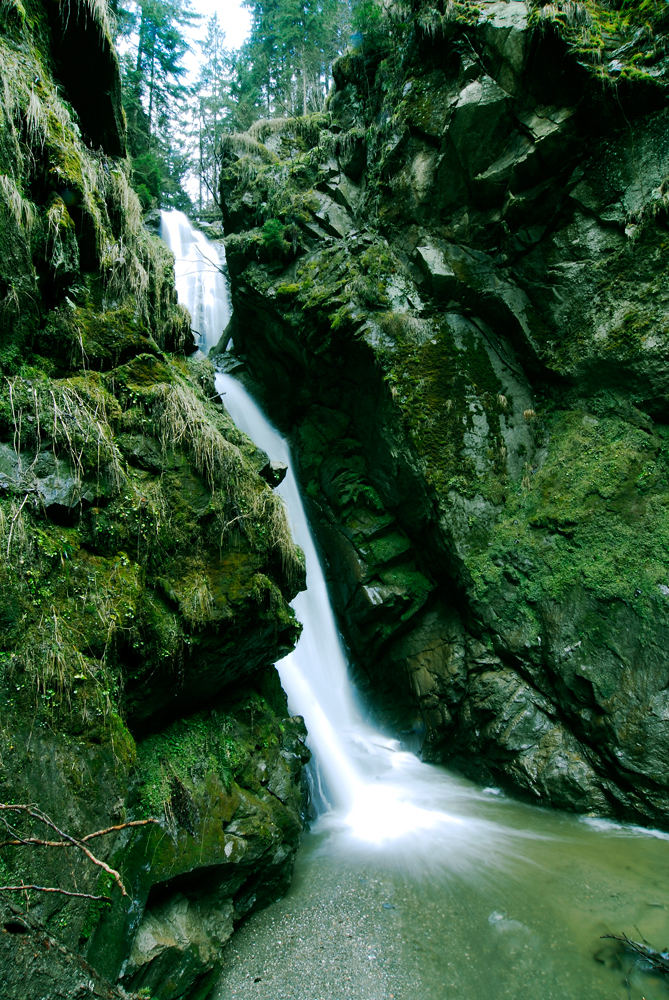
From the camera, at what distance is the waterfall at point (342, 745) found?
5.23 meters

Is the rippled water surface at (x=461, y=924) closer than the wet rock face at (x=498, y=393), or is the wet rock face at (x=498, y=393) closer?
the rippled water surface at (x=461, y=924)

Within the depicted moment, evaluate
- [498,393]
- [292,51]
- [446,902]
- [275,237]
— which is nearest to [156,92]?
[292,51]

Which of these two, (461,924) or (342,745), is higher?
(342,745)

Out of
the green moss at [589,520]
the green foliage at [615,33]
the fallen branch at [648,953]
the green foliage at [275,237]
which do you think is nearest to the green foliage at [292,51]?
the green foliage at [275,237]

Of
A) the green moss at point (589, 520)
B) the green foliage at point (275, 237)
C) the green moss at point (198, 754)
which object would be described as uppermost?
the green foliage at point (275, 237)

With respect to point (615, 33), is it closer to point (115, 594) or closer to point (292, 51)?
point (115, 594)

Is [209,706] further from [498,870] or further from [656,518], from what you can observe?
[656,518]

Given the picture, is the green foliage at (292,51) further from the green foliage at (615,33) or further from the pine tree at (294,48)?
the green foliage at (615,33)

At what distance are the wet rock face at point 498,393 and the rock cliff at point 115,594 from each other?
108 inches

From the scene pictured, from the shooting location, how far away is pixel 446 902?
3787 millimetres

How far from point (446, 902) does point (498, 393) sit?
6.33 m

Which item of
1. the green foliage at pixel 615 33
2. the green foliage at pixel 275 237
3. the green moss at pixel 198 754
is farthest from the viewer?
the green foliage at pixel 275 237

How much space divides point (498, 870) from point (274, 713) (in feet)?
8.06

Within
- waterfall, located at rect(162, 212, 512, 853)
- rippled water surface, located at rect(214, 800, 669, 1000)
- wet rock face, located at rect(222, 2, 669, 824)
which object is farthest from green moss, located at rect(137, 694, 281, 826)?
wet rock face, located at rect(222, 2, 669, 824)
